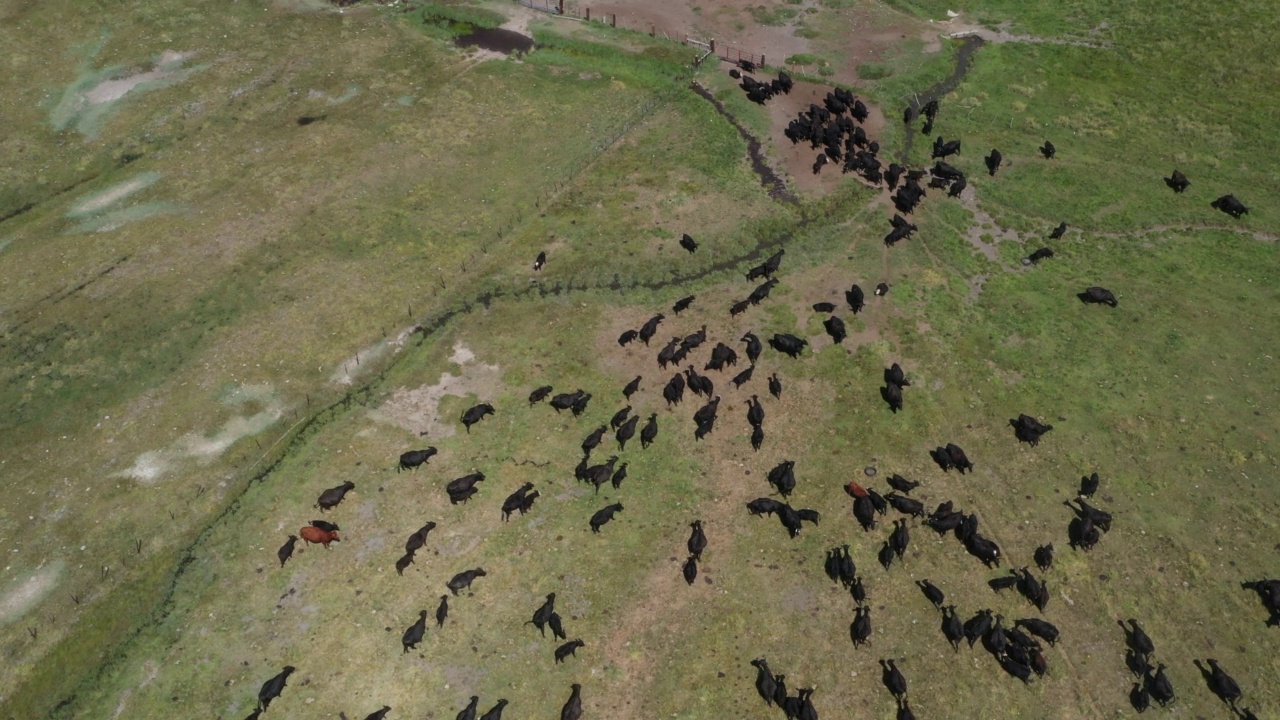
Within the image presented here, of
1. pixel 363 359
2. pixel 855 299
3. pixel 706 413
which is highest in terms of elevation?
pixel 855 299

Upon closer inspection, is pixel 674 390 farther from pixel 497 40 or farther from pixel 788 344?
pixel 497 40

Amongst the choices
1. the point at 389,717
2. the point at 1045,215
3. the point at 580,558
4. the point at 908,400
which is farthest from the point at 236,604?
the point at 1045,215

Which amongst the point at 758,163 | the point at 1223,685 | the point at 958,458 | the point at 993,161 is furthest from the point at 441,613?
the point at 993,161

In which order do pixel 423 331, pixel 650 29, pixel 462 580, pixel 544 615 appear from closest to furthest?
pixel 544 615, pixel 462 580, pixel 423 331, pixel 650 29

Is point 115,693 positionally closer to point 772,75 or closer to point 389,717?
point 389,717

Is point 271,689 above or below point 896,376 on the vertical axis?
below

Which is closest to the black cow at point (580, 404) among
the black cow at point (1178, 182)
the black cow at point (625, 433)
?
the black cow at point (625, 433)

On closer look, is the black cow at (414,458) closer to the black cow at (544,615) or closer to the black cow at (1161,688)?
the black cow at (544,615)
